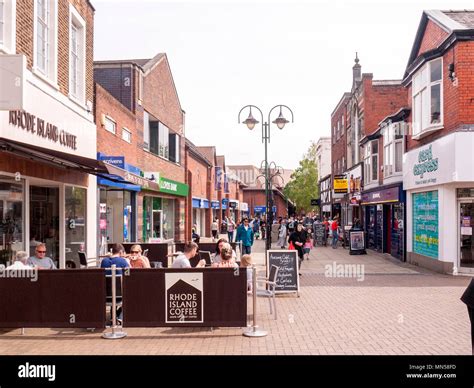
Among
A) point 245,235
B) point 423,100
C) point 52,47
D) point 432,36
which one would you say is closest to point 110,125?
point 52,47

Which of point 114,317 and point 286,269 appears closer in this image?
point 114,317

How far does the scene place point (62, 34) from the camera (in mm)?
12219

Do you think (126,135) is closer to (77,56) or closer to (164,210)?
(77,56)

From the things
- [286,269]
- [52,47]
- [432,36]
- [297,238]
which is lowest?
[286,269]

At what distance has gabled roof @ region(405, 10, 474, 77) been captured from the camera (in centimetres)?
1499

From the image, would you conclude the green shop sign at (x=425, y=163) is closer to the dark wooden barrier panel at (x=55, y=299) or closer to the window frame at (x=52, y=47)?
the window frame at (x=52, y=47)

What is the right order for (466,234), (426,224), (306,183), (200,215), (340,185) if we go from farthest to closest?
(306,183)
(200,215)
(340,185)
(426,224)
(466,234)

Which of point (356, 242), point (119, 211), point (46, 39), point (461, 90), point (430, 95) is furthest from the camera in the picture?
point (356, 242)

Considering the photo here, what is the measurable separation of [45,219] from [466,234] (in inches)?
468

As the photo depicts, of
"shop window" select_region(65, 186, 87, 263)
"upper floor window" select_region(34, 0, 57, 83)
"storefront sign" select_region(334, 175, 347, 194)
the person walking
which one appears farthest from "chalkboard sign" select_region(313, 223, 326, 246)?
"upper floor window" select_region(34, 0, 57, 83)

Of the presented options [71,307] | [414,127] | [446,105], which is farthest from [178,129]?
[71,307]

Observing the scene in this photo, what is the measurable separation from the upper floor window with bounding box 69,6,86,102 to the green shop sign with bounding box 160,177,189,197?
9.15 m
